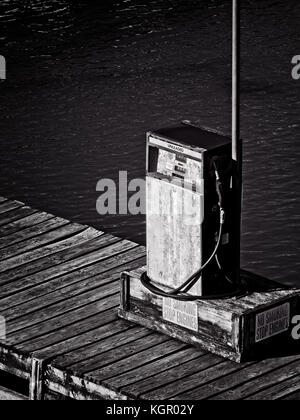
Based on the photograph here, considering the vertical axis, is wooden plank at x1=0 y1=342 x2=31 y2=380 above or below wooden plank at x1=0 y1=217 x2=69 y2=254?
below

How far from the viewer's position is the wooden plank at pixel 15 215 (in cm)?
1324

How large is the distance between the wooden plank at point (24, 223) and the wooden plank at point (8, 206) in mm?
305

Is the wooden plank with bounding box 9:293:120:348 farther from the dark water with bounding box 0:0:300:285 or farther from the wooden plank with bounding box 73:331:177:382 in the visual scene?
the dark water with bounding box 0:0:300:285

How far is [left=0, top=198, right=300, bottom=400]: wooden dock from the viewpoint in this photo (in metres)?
9.99

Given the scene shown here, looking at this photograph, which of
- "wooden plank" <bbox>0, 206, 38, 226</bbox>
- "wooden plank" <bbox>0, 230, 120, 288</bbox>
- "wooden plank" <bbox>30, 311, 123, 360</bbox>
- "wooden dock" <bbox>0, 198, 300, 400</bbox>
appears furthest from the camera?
"wooden plank" <bbox>0, 206, 38, 226</bbox>

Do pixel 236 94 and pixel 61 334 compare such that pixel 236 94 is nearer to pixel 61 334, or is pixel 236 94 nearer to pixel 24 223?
pixel 61 334

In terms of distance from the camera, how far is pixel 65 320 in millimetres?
11086

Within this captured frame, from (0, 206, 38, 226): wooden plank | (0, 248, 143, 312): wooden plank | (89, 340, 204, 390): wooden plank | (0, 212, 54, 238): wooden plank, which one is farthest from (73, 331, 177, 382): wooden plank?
(0, 206, 38, 226): wooden plank

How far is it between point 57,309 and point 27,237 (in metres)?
1.63

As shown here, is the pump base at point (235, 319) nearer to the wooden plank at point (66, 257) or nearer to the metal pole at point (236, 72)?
the metal pole at point (236, 72)

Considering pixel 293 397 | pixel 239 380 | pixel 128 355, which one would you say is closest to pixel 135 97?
pixel 128 355

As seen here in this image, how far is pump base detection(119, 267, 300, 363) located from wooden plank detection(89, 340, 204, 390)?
0.11 meters
